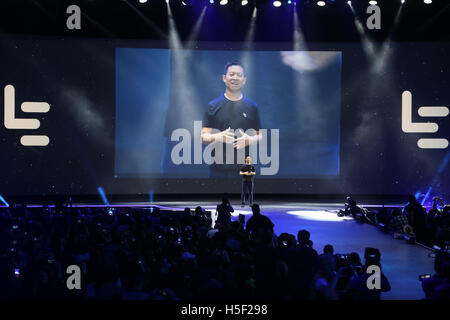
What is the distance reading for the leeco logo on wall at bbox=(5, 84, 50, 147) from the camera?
1596 cm

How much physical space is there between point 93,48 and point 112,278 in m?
12.7

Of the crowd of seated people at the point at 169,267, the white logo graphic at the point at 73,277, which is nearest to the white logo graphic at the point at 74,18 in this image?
the crowd of seated people at the point at 169,267

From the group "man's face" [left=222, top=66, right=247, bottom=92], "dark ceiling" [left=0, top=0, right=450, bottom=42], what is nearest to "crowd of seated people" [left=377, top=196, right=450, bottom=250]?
"dark ceiling" [left=0, top=0, right=450, bottom=42]

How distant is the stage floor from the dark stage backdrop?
3.93 feet

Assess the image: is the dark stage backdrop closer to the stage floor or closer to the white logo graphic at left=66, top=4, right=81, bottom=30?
the white logo graphic at left=66, top=4, right=81, bottom=30

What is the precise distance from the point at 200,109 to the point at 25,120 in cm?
511

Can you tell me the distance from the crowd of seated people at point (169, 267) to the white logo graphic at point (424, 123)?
11.5 m

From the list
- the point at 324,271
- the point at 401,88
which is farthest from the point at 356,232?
the point at 401,88

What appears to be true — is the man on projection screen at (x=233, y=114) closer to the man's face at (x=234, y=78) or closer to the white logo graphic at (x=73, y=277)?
the man's face at (x=234, y=78)

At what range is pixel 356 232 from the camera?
11336 mm

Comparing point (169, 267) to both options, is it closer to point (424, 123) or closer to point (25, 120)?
point (25, 120)

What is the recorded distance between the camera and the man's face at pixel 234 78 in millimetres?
16516

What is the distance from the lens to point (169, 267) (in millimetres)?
5129
